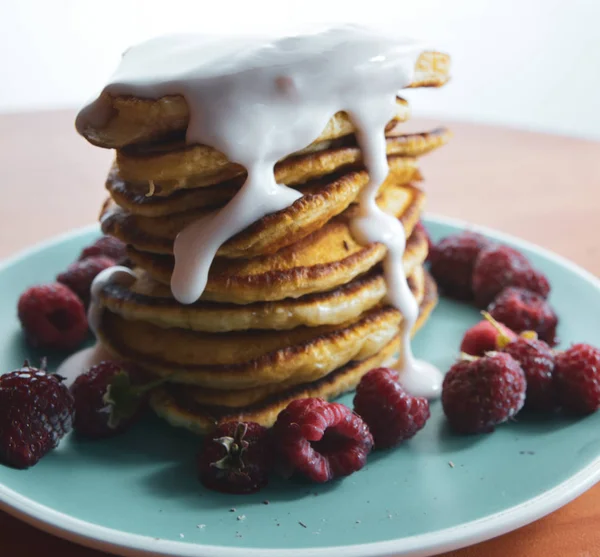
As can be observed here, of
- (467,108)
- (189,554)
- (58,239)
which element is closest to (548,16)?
(467,108)

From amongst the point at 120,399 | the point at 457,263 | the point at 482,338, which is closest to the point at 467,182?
the point at 457,263

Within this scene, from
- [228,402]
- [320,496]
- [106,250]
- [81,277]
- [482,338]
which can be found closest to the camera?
[320,496]

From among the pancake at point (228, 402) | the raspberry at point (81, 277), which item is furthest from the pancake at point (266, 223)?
the raspberry at point (81, 277)

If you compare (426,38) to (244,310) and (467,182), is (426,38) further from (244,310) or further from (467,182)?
(244,310)

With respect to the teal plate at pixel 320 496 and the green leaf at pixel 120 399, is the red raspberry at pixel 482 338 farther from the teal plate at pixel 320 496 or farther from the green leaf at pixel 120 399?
the green leaf at pixel 120 399

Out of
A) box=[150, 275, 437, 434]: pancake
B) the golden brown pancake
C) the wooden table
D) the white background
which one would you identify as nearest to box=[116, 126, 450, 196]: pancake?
the golden brown pancake

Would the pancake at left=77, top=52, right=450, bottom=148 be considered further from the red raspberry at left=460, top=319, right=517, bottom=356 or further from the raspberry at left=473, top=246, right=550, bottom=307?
the raspberry at left=473, top=246, right=550, bottom=307
